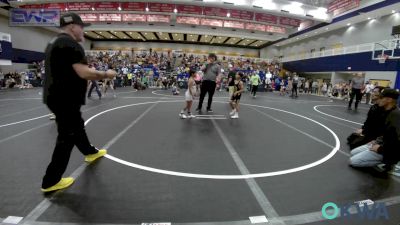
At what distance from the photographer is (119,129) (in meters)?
5.62

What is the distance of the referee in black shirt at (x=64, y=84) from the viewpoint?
2.45 metres

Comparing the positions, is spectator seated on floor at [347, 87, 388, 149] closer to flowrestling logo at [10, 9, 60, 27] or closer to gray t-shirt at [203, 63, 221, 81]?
gray t-shirt at [203, 63, 221, 81]

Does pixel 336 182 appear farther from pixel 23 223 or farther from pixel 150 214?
pixel 23 223

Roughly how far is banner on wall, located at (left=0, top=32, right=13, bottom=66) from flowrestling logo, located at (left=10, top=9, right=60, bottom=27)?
2.84 meters

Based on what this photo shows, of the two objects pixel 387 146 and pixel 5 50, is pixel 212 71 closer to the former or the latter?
pixel 387 146

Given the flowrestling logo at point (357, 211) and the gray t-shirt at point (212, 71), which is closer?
the flowrestling logo at point (357, 211)

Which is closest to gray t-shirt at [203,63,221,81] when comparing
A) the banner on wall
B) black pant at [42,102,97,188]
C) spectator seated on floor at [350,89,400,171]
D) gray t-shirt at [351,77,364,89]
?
spectator seated on floor at [350,89,400,171]

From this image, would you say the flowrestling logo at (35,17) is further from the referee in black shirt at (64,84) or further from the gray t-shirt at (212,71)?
the referee in black shirt at (64,84)

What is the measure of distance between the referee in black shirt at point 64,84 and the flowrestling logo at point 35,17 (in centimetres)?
1770

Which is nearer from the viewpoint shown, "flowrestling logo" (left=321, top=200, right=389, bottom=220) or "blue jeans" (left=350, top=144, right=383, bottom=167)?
"flowrestling logo" (left=321, top=200, right=389, bottom=220)

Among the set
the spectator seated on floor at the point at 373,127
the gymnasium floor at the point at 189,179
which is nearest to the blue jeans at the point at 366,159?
the gymnasium floor at the point at 189,179

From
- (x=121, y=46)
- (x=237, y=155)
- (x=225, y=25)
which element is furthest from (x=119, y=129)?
(x=121, y=46)

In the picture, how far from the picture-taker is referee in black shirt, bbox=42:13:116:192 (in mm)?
2450

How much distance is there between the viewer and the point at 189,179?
10.1ft
